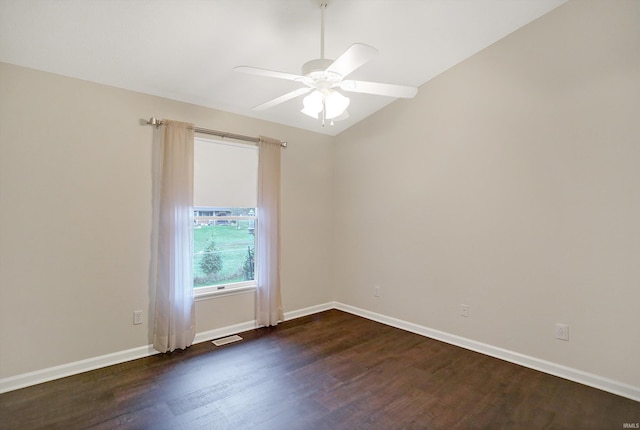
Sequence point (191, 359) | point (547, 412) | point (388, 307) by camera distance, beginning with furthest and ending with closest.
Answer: point (388, 307)
point (191, 359)
point (547, 412)

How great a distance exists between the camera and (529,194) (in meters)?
2.88

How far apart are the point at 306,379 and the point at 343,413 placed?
1.77 feet

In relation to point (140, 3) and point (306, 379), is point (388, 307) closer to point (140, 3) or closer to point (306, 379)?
point (306, 379)

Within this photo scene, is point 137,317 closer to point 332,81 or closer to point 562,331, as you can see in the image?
→ point 332,81

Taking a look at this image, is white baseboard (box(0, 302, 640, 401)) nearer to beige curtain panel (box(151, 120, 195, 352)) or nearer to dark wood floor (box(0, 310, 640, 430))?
dark wood floor (box(0, 310, 640, 430))

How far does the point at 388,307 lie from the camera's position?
159 inches

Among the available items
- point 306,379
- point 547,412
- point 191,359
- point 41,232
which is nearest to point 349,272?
point 306,379

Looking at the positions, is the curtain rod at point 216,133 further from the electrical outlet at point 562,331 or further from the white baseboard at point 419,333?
the electrical outlet at point 562,331

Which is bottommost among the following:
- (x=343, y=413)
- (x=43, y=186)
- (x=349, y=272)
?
(x=343, y=413)

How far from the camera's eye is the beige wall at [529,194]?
7.99ft

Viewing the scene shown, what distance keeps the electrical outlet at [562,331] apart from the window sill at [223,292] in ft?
10.2

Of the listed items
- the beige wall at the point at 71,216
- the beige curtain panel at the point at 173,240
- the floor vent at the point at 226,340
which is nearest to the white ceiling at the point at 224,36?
the beige wall at the point at 71,216

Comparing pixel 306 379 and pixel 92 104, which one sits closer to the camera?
pixel 306 379

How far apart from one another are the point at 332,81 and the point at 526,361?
2975 millimetres
